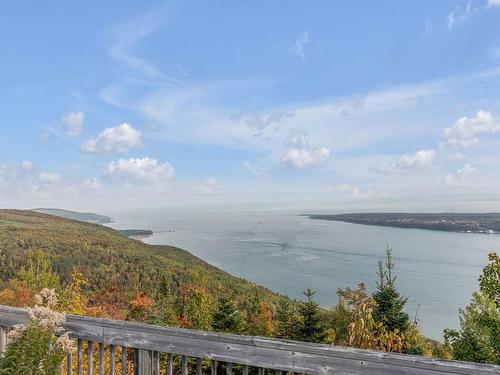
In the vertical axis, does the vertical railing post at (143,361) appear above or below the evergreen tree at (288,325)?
above

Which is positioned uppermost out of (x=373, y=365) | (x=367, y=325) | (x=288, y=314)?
(x=373, y=365)

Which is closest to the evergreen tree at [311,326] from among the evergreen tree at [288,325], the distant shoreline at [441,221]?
the evergreen tree at [288,325]

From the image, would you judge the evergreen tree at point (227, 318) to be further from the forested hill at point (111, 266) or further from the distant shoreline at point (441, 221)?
the distant shoreline at point (441, 221)

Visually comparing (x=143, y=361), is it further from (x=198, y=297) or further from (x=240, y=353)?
(x=198, y=297)

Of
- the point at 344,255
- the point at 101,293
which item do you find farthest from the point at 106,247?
the point at 344,255

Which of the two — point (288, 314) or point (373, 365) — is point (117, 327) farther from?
point (288, 314)

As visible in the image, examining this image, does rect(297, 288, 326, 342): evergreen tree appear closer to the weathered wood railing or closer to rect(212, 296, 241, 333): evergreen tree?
rect(212, 296, 241, 333): evergreen tree

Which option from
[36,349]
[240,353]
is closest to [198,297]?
[36,349]
